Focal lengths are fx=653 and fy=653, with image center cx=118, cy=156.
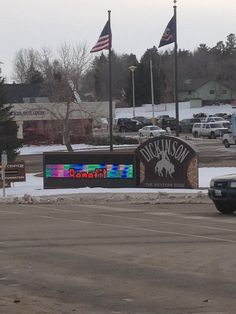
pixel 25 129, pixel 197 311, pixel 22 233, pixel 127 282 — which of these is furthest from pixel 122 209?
pixel 25 129

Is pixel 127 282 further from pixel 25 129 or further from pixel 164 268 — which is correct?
pixel 25 129

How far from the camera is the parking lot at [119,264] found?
24.2 ft

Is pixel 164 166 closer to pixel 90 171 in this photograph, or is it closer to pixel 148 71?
pixel 90 171

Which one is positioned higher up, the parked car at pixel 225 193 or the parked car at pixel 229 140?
the parked car at pixel 229 140

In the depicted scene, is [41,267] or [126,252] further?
[126,252]

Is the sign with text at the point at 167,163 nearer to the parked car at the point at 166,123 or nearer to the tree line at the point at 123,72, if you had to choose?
the tree line at the point at 123,72

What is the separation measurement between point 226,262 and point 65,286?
2787mm

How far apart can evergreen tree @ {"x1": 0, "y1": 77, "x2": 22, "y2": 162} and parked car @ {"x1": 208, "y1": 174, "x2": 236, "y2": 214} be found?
24.0m

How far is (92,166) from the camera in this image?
27.2 metres

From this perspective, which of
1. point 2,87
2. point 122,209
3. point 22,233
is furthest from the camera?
point 2,87

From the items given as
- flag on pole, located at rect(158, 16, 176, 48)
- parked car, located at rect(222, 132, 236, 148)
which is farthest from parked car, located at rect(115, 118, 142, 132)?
flag on pole, located at rect(158, 16, 176, 48)

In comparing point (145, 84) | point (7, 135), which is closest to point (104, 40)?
point (7, 135)

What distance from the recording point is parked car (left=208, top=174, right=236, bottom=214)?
16359mm

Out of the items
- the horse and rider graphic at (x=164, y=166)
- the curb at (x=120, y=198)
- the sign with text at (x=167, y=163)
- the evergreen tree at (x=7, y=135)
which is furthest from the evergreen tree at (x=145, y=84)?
the curb at (x=120, y=198)
